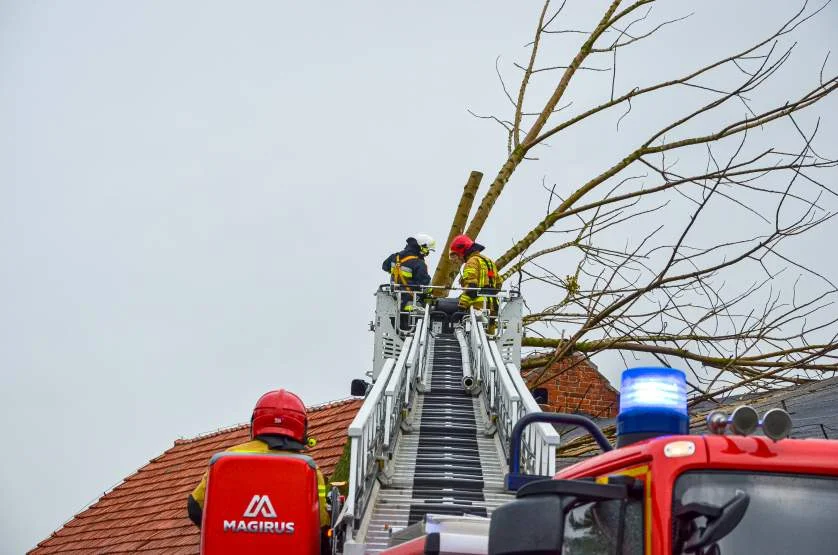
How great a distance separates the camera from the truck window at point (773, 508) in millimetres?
3387

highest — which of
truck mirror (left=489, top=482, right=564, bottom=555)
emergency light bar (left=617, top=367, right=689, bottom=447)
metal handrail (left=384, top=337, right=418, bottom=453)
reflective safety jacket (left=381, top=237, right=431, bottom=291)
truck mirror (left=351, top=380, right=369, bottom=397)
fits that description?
reflective safety jacket (left=381, top=237, right=431, bottom=291)

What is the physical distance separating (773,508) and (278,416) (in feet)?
11.5

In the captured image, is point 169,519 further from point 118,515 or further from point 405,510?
point 405,510

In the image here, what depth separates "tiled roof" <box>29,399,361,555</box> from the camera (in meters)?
14.9

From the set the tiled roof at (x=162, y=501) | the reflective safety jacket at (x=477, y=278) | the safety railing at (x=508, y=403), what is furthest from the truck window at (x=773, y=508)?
the reflective safety jacket at (x=477, y=278)

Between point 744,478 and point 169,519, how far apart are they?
44.1 feet

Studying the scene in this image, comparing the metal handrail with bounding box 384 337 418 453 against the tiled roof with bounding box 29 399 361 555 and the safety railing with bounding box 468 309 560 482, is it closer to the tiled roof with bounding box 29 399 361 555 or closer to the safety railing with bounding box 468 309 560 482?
the safety railing with bounding box 468 309 560 482

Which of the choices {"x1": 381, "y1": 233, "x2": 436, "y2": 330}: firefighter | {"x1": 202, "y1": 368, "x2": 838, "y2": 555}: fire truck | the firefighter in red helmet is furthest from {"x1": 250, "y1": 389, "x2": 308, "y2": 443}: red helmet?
{"x1": 381, "y1": 233, "x2": 436, "y2": 330}: firefighter

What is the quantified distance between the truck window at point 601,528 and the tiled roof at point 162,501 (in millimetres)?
10200

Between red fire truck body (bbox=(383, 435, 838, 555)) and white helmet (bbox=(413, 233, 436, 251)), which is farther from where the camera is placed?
white helmet (bbox=(413, 233, 436, 251))

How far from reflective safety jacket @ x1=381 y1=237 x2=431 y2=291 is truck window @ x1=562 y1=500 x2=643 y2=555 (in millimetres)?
12869

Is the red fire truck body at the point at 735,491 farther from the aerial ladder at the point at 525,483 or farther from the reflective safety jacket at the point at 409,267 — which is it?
the reflective safety jacket at the point at 409,267

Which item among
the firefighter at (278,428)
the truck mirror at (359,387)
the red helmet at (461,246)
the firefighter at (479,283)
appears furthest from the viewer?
the red helmet at (461,246)

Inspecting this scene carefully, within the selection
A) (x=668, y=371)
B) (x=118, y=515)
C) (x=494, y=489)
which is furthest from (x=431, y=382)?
(x=668, y=371)
